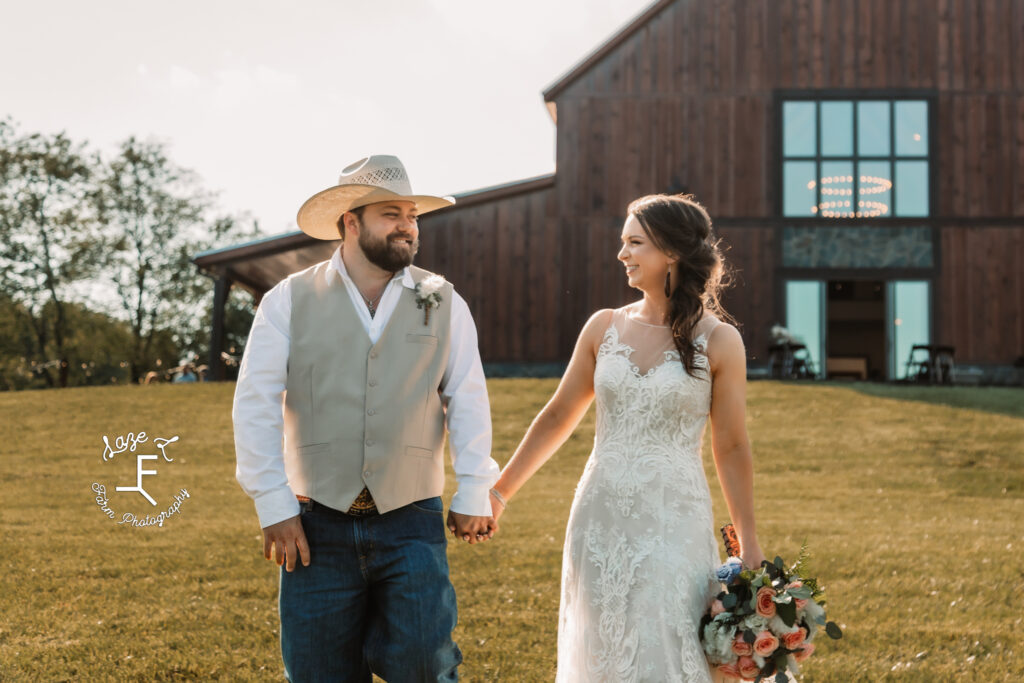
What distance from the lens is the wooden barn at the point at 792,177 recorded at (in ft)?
69.6

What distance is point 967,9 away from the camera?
70.3 ft

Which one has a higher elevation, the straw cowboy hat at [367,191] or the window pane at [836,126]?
the window pane at [836,126]

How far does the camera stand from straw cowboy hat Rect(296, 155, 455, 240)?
376 centimetres

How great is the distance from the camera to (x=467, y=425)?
373cm

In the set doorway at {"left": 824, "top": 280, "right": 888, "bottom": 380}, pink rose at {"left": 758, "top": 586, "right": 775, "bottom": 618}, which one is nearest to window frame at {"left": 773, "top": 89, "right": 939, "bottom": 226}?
doorway at {"left": 824, "top": 280, "right": 888, "bottom": 380}

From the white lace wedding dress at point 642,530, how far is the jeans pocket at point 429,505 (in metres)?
0.51

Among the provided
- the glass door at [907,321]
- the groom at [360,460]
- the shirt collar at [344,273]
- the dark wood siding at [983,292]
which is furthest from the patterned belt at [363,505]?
the dark wood siding at [983,292]

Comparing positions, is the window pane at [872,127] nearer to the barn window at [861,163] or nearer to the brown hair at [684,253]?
the barn window at [861,163]

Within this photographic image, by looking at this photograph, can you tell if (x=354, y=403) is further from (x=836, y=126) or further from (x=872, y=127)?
(x=872, y=127)

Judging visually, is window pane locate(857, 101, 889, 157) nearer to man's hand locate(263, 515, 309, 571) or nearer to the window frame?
the window frame

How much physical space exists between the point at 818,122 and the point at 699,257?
18883mm

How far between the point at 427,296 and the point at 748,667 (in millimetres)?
1676

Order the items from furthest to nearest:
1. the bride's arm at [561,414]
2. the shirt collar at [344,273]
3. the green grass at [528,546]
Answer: the green grass at [528,546] → the bride's arm at [561,414] → the shirt collar at [344,273]

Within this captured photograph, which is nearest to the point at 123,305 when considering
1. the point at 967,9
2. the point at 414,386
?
the point at 967,9
